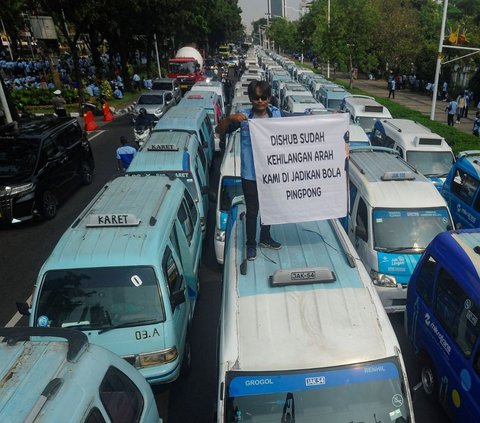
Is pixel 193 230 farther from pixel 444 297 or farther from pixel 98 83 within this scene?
pixel 98 83

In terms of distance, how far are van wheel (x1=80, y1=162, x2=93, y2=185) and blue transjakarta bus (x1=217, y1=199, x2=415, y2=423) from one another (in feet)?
35.6

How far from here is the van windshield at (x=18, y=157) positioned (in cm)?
1047

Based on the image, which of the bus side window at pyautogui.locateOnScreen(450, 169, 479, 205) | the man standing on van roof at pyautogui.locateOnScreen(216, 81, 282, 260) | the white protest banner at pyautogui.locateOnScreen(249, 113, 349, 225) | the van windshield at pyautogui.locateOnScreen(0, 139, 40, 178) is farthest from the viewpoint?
the van windshield at pyautogui.locateOnScreen(0, 139, 40, 178)

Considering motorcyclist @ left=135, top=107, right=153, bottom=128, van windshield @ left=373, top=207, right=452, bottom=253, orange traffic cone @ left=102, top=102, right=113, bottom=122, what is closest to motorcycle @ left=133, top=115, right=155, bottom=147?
motorcyclist @ left=135, top=107, right=153, bottom=128

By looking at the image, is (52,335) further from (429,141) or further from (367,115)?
(367,115)

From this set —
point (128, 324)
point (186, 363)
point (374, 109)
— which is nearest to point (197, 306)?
point (186, 363)

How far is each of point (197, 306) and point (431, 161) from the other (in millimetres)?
7027

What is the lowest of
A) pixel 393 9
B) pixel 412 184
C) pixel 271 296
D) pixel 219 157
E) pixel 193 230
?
pixel 219 157

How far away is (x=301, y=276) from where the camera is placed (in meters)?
3.85

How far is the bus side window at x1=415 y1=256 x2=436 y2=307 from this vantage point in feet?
17.6

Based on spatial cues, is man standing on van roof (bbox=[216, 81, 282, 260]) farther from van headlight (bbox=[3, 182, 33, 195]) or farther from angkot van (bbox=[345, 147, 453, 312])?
van headlight (bbox=[3, 182, 33, 195])

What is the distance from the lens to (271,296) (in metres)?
3.74

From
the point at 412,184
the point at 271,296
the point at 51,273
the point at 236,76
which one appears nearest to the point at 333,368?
the point at 271,296

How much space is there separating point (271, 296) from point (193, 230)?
393cm
